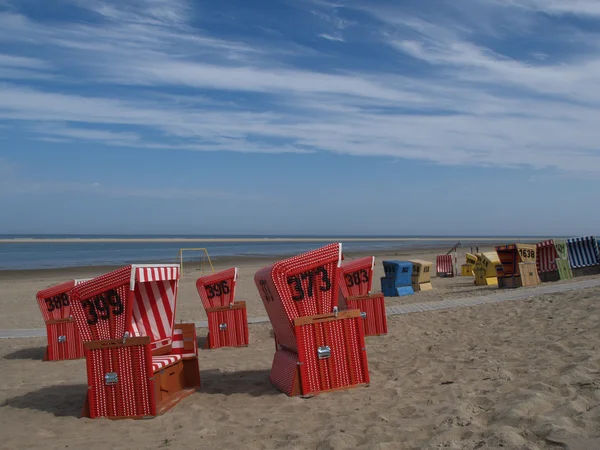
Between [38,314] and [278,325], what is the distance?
40.6ft

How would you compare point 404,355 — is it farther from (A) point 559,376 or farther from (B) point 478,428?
(B) point 478,428

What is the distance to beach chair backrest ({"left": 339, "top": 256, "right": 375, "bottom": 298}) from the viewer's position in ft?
36.3

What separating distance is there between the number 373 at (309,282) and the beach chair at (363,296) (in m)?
3.33

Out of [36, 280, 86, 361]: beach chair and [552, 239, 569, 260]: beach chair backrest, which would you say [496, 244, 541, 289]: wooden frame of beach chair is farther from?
[36, 280, 86, 361]: beach chair

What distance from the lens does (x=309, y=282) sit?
22.8ft

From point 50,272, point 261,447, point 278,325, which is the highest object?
point 50,272

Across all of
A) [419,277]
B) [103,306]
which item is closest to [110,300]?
[103,306]

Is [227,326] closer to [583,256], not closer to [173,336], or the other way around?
[173,336]

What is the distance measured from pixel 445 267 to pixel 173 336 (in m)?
19.6

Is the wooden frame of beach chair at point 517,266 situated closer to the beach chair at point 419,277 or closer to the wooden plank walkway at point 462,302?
the wooden plank walkway at point 462,302

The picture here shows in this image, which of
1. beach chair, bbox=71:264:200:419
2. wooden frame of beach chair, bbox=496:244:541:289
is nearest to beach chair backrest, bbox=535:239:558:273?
wooden frame of beach chair, bbox=496:244:541:289

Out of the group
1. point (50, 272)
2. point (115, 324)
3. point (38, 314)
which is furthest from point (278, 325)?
point (50, 272)

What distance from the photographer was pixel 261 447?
16.7 feet

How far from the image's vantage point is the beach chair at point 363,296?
10.6 meters
